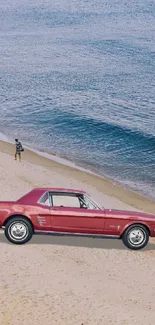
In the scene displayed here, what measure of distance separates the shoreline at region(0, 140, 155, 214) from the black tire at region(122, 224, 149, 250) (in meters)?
10.3

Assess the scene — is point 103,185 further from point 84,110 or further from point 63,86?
point 63,86

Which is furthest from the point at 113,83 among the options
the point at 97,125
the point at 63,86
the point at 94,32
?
the point at 94,32

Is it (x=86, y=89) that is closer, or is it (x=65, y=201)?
(x=65, y=201)

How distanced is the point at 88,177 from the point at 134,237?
1711cm

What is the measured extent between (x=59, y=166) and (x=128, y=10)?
377 ft

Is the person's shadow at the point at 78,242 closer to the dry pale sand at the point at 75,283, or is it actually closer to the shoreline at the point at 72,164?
the dry pale sand at the point at 75,283

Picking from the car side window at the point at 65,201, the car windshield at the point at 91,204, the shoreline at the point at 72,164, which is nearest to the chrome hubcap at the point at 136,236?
the car windshield at the point at 91,204

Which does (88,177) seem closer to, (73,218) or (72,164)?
(72,164)

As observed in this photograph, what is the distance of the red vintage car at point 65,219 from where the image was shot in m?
19.8

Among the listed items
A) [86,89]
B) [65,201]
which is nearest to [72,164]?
[65,201]

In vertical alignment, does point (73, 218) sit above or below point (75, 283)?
above

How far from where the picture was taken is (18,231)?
20078 mm

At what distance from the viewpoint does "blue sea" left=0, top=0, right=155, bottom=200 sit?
150ft

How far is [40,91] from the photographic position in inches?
2749
